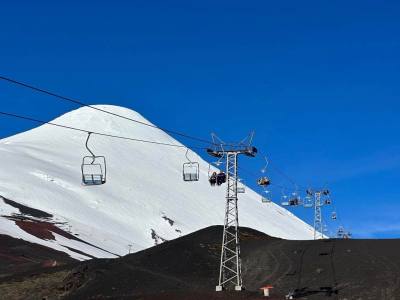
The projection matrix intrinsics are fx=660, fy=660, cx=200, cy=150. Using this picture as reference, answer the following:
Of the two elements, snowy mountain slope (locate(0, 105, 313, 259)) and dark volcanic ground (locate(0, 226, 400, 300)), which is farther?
snowy mountain slope (locate(0, 105, 313, 259))

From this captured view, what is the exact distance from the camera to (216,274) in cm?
Answer: 6094

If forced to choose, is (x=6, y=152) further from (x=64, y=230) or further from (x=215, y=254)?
(x=215, y=254)

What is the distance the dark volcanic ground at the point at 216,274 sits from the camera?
163 feet

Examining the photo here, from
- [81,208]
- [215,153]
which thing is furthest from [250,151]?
[81,208]

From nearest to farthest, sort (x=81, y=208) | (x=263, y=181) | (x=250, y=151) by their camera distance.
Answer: (x=250, y=151)
(x=263, y=181)
(x=81, y=208)

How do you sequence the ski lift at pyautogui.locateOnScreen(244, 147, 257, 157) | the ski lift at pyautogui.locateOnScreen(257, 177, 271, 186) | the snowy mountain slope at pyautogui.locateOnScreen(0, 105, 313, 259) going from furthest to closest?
the snowy mountain slope at pyautogui.locateOnScreen(0, 105, 313, 259) < the ski lift at pyautogui.locateOnScreen(257, 177, 271, 186) < the ski lift at pyautogui.locateOnScreen(244, 147, 257, 157)

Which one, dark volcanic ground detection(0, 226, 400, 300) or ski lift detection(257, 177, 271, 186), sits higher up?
ski lift detection(257, 177, 271, 186)

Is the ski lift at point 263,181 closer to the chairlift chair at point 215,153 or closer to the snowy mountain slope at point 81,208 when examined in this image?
the chairlift chair at point 215,153

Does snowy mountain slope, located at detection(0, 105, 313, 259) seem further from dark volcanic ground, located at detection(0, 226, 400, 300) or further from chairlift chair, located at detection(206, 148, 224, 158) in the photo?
chairlift chair, located at detection(206, 148, 224, 158)

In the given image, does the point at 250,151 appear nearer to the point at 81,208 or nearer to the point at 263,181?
the point at 263,181

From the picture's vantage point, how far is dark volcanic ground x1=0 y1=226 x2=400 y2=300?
163 feet

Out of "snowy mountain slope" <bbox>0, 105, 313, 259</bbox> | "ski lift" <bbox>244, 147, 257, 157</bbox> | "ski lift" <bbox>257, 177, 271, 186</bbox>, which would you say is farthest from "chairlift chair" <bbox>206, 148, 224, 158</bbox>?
"snowy mountain slope" <bbox>0, 105, 313, 259</bbox>

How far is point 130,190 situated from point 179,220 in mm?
21644

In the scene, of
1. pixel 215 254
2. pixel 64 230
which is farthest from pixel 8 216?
pixel 215 254
